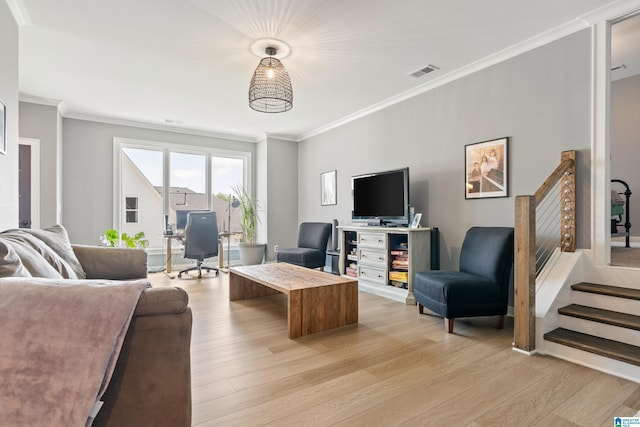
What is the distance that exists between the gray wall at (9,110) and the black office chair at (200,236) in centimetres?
233

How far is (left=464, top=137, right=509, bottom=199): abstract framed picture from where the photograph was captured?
3.28m

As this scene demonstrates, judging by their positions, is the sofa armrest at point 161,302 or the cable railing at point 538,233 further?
the cable railing at point 538,233

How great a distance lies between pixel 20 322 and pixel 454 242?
369 centimetres

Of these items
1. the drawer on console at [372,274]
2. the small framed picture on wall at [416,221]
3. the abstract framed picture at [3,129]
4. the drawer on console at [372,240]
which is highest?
the abstract framed picture at [3,129]

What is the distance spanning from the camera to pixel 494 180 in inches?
132

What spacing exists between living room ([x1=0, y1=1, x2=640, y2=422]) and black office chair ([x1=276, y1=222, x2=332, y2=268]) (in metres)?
0.36

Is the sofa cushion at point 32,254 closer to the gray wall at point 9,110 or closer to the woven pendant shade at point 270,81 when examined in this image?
the gray wall at point 9,110

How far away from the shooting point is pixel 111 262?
273 cm

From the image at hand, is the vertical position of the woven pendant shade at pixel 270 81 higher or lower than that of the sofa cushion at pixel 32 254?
higher

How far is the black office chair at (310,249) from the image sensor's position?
5.01 metres

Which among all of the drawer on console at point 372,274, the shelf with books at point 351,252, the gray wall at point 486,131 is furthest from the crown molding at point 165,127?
the drawer on console at point 372,274

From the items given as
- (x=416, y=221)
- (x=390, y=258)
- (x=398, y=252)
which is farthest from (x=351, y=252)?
(x=416, y=221)

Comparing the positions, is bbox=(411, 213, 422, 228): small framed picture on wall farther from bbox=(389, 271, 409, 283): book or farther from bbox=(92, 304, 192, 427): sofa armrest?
bbox=(92, 304, 192, 427): sofa armrest

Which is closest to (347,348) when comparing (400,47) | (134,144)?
(400,47)
